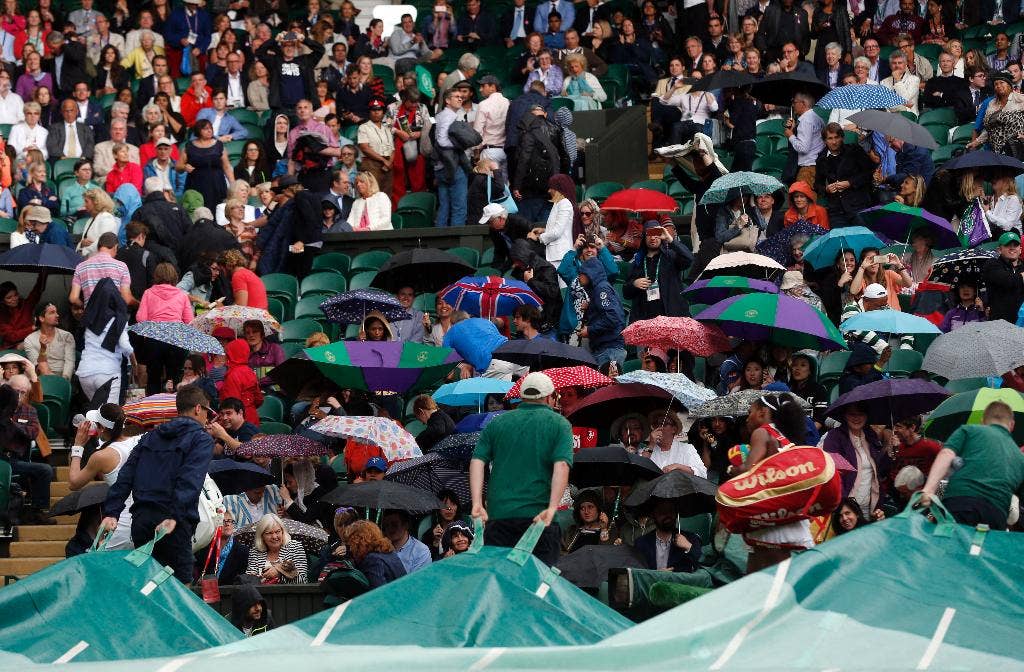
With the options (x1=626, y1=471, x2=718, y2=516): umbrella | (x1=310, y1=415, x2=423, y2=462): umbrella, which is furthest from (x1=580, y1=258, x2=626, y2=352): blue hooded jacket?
(x1=626, y1=471, x2=718, y2=516): umbrella

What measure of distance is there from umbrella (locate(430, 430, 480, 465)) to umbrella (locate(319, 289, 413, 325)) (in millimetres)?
3192

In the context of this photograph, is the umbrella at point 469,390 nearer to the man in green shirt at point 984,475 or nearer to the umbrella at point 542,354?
the umbrella at point 542,354

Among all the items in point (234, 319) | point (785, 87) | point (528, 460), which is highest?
point (785, 87)

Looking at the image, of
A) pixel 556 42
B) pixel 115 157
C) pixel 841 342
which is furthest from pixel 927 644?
pixel 556 42

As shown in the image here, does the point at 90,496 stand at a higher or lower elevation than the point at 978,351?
lower

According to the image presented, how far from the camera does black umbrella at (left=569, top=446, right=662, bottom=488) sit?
1357 centimetres

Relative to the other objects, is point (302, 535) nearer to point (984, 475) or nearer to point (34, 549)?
point (34, 549)

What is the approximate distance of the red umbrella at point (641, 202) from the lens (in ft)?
62.1

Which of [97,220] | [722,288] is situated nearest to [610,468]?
[722,288]

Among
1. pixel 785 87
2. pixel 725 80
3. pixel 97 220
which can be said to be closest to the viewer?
pixel 97 220

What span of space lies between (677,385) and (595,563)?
271 centimetres

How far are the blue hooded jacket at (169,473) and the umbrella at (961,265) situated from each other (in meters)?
8.01

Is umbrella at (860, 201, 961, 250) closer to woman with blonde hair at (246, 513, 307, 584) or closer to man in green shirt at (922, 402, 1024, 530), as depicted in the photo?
woman with blonde hair at (246, 513, 307, 584)

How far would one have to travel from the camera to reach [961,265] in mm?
17391
